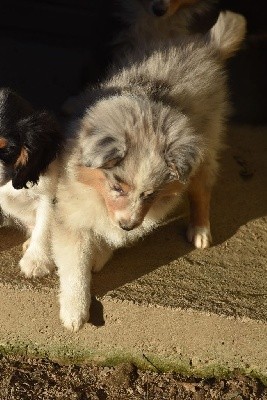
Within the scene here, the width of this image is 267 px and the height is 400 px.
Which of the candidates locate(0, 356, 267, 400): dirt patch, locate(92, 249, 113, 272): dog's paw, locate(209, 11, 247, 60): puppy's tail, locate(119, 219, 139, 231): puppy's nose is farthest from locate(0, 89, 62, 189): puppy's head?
locate(209, 11, 247, 60): puppy's tail

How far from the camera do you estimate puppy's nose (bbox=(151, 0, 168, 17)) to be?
14.9 ft

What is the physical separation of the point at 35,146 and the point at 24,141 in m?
0.05

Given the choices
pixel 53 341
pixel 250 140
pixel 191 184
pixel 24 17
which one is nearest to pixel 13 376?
pixel 53 341

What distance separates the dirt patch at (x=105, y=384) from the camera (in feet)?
11.4

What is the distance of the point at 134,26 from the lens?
4.59 meters

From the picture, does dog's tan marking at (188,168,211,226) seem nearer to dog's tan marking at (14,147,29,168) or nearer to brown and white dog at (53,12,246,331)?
brown and white dog at (53,12,246,331)

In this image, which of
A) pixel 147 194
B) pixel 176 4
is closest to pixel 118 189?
pixel 147 194

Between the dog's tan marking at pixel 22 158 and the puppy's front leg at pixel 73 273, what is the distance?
1.54 feet

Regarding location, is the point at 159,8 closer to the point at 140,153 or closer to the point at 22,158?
the point at 140,153

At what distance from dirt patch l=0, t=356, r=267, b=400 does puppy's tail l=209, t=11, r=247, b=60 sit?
1.84 metres

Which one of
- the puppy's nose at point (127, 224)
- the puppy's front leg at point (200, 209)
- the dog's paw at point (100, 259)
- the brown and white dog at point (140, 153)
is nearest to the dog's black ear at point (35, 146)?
the brown and white dog at point (140, 153)

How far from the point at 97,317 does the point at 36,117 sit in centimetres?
106

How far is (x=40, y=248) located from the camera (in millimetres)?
3695

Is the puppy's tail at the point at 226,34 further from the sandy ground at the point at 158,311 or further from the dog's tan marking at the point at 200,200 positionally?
the sandy ground at the point at 158,311
